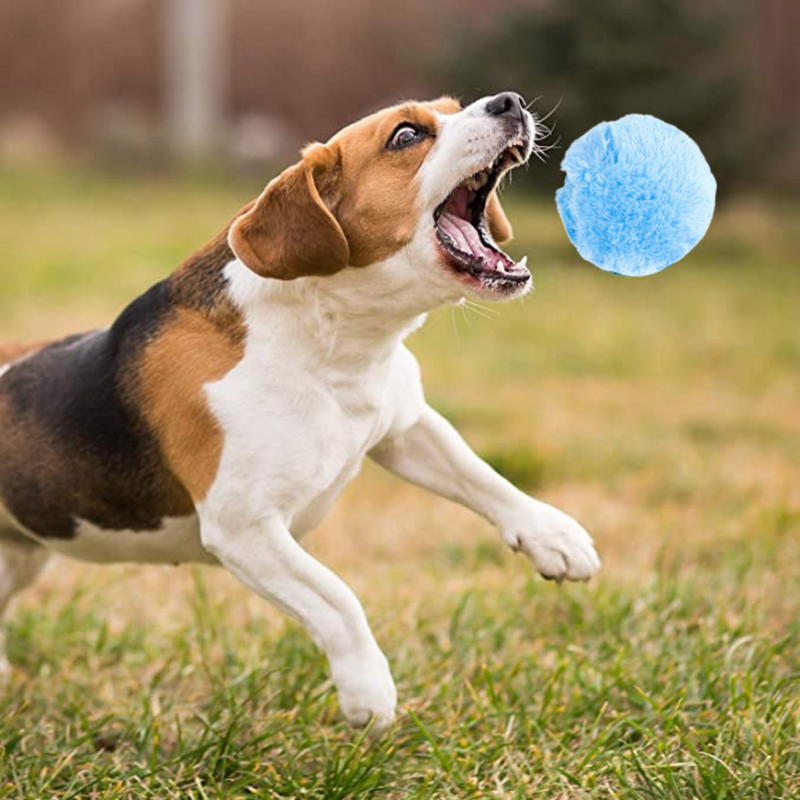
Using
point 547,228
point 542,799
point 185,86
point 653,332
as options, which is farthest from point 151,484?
point 185,86

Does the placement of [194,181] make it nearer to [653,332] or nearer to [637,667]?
[653,332]

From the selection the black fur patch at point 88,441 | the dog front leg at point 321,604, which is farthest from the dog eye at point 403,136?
the dog front leg at point 321,604

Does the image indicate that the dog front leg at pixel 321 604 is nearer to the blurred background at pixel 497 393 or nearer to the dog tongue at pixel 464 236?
the blurred background at pixel 497 393

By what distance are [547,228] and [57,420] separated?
1088 centimetres

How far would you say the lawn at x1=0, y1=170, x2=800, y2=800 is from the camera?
10.4 ft

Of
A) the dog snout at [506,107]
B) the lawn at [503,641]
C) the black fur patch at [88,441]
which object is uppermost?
the dog snout at [506,107]

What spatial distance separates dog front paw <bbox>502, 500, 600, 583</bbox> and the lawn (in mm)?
303

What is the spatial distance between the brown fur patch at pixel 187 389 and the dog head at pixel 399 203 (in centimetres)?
27

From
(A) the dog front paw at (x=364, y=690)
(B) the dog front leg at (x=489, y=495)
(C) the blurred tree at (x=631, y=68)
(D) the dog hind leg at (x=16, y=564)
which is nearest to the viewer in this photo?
(A) the dog front paw at (x=364, y=690)

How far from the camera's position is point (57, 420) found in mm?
3598

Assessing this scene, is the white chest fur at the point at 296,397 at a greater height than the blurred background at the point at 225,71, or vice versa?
the white chest fur at the point at 296,397

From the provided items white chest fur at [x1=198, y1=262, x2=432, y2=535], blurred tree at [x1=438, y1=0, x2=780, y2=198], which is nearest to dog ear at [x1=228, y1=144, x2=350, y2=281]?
white chest fur at [x1=198, y1=262, x2=432, y2=535]

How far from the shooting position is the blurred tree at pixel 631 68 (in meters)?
11.8

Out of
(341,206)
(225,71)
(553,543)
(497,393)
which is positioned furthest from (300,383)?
(225,71)
